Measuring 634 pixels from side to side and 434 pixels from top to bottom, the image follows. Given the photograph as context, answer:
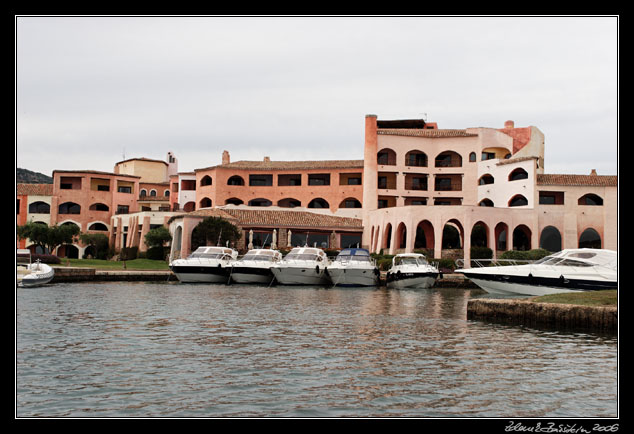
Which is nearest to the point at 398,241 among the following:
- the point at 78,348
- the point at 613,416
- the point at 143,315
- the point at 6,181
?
the point at 143,315

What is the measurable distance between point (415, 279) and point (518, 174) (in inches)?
1047

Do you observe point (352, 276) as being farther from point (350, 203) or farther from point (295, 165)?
point (295, 165)

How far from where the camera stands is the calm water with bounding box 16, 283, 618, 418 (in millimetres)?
11508

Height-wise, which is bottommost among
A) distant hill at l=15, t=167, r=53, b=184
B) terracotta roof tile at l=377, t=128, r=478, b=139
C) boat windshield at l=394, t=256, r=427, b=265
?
boat windshield at l=394, t=256, r=427, b=265

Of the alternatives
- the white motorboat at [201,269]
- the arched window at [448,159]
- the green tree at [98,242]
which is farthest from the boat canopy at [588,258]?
the green tree at [98,242]

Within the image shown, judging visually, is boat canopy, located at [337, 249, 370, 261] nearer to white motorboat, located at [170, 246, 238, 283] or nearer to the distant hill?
white motorboat, located at [170, 246, 238, 283]

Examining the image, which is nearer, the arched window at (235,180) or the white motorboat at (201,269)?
the white motorboat at (201,269)

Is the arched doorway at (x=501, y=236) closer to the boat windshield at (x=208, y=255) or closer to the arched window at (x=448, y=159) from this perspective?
the arched window at (x=448, y=159)

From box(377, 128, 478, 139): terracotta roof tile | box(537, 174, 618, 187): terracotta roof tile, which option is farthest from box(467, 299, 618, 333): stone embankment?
box(377, 128, 478, 139): terracotta roof tile

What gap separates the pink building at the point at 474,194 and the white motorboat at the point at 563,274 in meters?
22.9

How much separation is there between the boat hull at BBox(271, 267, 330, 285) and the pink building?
17388mm

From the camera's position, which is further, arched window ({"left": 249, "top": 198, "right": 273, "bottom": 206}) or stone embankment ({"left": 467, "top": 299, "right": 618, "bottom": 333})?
arched window ({"left": 249, "top": 198, "right": 273, "bottom": 206})

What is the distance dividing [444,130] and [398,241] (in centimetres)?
1529

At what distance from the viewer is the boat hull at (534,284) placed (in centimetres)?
3272
